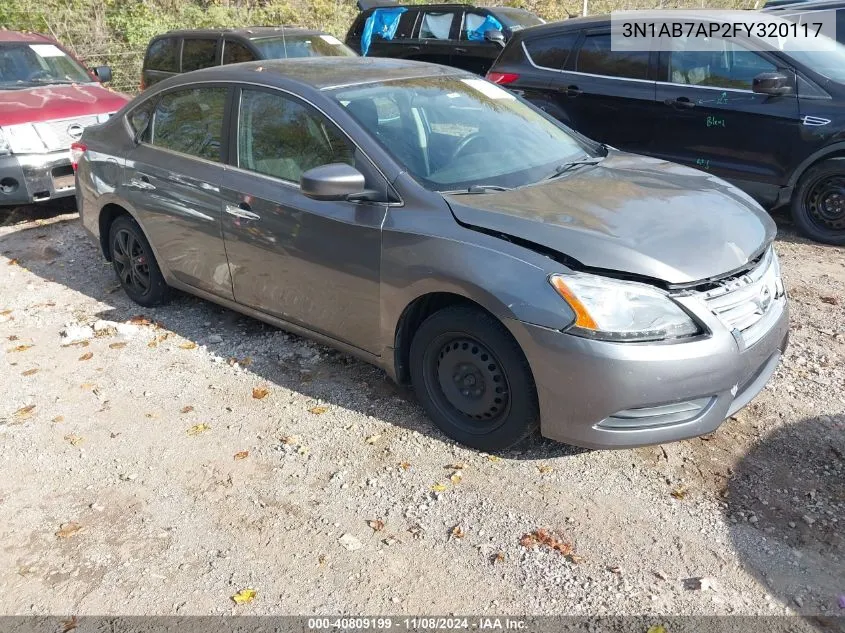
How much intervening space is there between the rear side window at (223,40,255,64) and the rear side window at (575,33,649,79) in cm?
457

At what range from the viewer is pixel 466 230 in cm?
331

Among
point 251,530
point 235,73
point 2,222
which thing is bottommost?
point 2,222

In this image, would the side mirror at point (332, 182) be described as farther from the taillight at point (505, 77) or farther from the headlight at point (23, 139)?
the headlight at point (23, 139)

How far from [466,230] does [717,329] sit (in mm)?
1137

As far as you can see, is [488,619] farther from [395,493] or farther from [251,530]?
[251,530]

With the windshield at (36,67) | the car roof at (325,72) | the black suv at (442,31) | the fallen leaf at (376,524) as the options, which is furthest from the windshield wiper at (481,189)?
the black suv at (442,31)

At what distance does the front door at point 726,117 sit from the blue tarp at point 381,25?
6.64m

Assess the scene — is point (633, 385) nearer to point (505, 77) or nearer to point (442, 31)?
point (505, 77)

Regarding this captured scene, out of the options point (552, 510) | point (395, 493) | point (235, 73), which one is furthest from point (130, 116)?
point (552, 510)

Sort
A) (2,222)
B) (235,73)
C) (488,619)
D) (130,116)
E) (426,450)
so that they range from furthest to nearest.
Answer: (2,222) → (130,116) → (235,73) → (426,450) → (488,619)

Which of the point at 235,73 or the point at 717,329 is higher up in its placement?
the point at 235,73

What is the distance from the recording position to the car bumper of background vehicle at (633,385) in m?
2.95

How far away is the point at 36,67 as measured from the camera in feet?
28.3

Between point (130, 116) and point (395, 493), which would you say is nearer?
point (395, 493)
